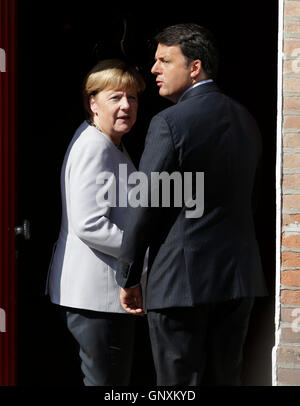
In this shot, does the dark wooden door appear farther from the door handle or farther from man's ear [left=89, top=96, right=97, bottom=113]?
man's ear [left=89, top=96, right=97, bottom=113]

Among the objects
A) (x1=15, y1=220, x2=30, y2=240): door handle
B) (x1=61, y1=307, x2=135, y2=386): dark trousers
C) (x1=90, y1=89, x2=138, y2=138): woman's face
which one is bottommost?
(x1=61, y1=307, x2=135, y2=386): dark trousers

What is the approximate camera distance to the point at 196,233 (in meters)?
3.46

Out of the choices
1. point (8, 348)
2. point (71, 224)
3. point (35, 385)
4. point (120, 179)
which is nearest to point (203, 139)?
point (120, 179)

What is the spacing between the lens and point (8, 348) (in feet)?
13.2

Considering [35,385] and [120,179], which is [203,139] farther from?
[35,385]

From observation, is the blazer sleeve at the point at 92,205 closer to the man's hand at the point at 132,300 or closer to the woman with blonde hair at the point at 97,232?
the woman with blonde hair at the point at 97,232

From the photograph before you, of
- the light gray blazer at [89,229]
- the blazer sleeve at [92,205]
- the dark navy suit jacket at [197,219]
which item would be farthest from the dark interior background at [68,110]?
the dark navy suit jacket at [197,219]

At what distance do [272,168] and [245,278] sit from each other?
2.53 metres

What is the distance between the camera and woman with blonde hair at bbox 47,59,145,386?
373 cm

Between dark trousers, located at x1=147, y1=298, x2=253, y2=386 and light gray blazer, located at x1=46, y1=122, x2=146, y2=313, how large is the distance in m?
0.38

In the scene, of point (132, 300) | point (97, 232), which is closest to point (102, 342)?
point (132, 300)

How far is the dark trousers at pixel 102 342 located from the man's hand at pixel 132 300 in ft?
0.74

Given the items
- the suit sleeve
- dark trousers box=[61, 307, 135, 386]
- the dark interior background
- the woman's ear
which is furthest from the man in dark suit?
the dark interior background

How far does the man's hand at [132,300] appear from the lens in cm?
357
